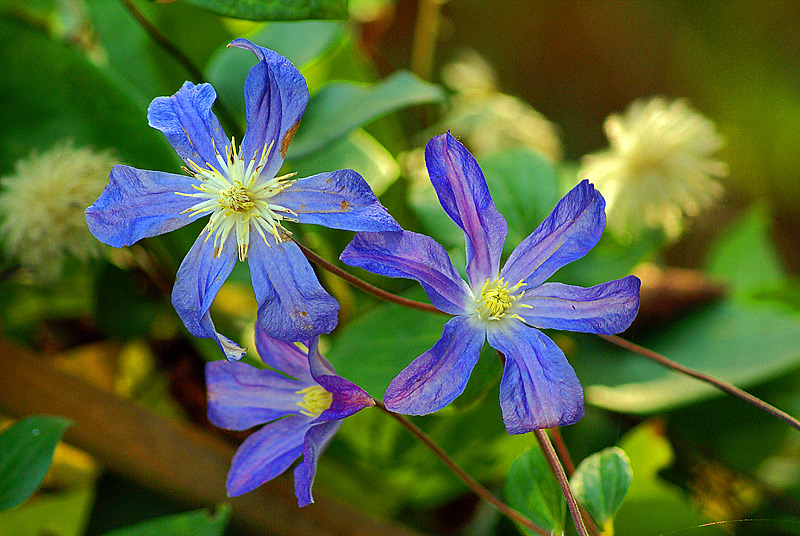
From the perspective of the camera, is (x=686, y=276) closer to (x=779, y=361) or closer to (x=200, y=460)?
(x=779, y=361)

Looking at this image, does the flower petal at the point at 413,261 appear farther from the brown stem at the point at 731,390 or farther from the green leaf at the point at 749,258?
the green leaf at the point at 749,258

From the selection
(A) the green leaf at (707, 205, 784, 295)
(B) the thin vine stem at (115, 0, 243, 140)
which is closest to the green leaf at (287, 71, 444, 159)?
(B) the thin vine stem at (115, 0, 243, 140)

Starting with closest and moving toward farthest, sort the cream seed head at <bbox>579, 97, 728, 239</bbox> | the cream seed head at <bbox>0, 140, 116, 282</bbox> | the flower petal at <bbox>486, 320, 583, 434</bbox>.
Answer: the flower petal at <bbox>486, 320, 583, 434</bbox>, the cream seed head at <bbox>0, 140, 116, 282</bbox>, the cream seed head at <bbox>579, 97, 728, 239</bbox>

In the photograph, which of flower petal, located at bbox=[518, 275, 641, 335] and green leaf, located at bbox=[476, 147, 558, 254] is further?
green leaf, located at bbox=[476, 147, 558, 254]

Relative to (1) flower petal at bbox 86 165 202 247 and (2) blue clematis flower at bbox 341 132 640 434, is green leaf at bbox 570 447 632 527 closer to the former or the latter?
(2) blue clematis flower at bbox 341 132 640 434

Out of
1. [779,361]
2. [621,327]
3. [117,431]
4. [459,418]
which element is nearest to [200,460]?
[117,431]

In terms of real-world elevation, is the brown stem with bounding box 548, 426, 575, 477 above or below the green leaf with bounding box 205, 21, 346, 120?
below
